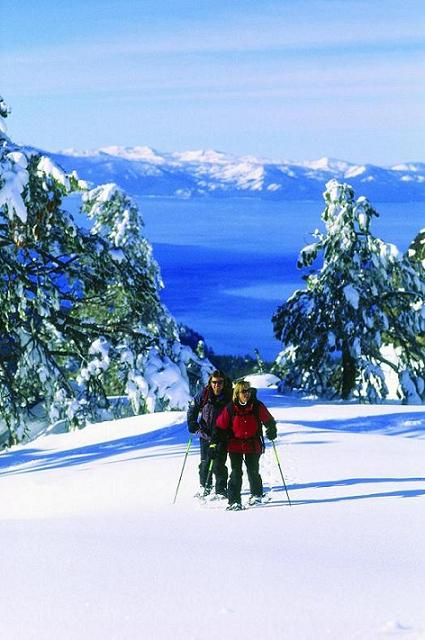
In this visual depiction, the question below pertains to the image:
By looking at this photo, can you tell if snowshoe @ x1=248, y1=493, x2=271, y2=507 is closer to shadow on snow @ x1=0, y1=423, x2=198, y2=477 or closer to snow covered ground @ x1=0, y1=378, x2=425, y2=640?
snow covered ground @ x1=0, y1=378, x2=425, y2=640

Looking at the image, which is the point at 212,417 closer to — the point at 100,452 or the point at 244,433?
the point at 244,433

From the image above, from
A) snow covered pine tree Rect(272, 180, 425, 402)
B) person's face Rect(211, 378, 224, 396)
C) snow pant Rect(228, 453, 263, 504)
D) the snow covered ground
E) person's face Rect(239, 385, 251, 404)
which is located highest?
snow covered pine tree Rect(272, 180, 425, 402)

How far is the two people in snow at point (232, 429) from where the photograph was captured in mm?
9406

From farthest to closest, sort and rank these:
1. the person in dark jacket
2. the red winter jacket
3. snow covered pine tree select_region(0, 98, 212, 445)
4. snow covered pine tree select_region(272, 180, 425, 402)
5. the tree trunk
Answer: the tree trunk < snow covered pine tree select_region(272, 180, 425, 402) < snow covered pine tree select_region(0, 98, 212, 445) < the person in dark jacket < the red winter jacket

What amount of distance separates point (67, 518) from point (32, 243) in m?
6.20

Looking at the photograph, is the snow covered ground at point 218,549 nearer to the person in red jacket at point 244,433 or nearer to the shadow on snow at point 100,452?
the shadow on snow at point 100,452

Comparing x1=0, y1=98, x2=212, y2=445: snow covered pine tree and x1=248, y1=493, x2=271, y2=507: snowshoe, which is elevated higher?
x1=0, y1=98, x2=212, y2=445: snow covered pine tree

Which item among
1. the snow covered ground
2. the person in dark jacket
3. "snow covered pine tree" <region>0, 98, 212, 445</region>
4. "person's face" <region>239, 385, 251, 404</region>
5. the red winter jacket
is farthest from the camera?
"snow covered pine tree" <region>0, 98, 212, 445</region>

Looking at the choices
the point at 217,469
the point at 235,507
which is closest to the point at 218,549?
the point at 235,507

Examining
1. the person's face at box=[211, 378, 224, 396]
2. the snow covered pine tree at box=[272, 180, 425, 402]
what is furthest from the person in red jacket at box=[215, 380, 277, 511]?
the snow covered pine tree at box=[272, 180, 425, 402]

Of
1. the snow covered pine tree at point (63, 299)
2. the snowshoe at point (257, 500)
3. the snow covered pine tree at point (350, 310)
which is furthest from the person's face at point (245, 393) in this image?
the snow covered pine tree at point (350, 310)

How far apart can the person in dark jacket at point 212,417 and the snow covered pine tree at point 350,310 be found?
42.8 ft

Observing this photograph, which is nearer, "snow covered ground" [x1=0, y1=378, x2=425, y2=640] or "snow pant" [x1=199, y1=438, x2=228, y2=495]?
"snow covered ground" [x1=0, y1=378, x2=425, y2=640]

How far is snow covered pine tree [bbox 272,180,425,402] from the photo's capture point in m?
22.6
